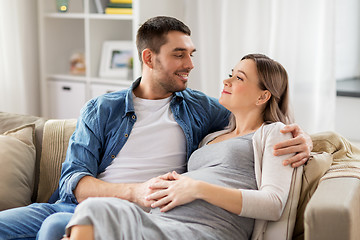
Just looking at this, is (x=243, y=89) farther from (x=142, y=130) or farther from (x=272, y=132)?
(x=142, y=130)

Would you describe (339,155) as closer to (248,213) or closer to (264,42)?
→ (248,213)

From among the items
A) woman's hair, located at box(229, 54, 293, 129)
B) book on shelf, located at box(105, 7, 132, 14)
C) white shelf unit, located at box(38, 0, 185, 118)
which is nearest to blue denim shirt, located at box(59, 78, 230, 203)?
woman's hair, located at box(229, 54, 293, 129)

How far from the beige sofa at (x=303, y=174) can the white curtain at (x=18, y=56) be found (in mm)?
1313

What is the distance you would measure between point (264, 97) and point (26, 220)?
99 centimetres

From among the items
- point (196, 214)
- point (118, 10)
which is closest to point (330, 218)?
point (196, 214)

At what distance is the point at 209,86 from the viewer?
3.43m

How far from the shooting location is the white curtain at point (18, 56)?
11.8 ft

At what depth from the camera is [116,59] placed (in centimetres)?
370

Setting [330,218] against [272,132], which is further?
[272,132]

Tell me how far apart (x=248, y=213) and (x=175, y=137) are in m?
0.56

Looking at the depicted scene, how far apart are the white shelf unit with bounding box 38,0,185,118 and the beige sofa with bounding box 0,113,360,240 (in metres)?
1.19

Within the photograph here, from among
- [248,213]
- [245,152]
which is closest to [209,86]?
[245,152]

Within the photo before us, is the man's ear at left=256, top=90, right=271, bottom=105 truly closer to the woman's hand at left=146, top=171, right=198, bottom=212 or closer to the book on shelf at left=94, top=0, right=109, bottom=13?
the woman's hand at left=146, top=171, right=198, bottom=212

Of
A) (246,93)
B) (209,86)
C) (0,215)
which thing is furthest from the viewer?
(209,86)
